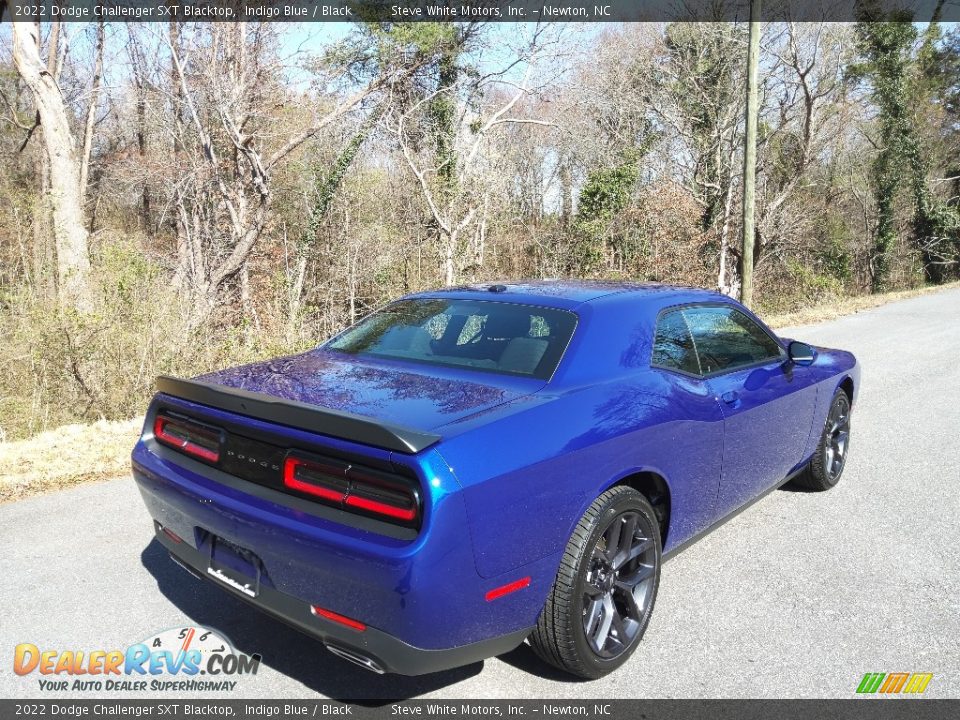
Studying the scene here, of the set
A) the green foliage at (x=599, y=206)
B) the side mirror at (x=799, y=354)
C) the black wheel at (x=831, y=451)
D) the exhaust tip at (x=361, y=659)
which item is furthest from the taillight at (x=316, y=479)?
the green foliage at (x=599, y=206)

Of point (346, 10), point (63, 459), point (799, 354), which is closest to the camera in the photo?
point (799, 354)

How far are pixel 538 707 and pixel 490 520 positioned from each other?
2.67 feet

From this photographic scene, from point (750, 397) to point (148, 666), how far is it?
300 cm

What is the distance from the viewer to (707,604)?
10.5 ft

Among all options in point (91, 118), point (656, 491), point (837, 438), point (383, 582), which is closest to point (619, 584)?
point (656, 491)

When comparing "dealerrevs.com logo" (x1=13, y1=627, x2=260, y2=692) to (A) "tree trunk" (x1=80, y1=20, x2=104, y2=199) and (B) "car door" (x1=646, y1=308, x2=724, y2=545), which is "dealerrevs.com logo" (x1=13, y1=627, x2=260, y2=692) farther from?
(A) "tree trunk" (x1=80, y1=20, x2=104, y2=199)

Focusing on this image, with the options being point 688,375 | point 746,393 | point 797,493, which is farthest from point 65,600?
point 797,493

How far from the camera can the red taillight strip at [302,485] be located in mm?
2234

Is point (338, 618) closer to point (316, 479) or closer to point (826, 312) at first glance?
point (316, 479)

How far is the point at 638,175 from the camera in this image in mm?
18078

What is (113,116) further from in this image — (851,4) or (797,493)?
(797,493)

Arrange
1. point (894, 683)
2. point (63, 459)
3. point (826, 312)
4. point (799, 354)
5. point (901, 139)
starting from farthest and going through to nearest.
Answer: point (901, 139), point (826, 312), point (63, 459), point (799, 354), point (894, 683)

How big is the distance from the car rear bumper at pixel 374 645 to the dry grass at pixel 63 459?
10.1 feet

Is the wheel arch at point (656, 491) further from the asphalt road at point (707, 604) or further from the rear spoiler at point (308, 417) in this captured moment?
the rear spoiler at point (308, 417)
